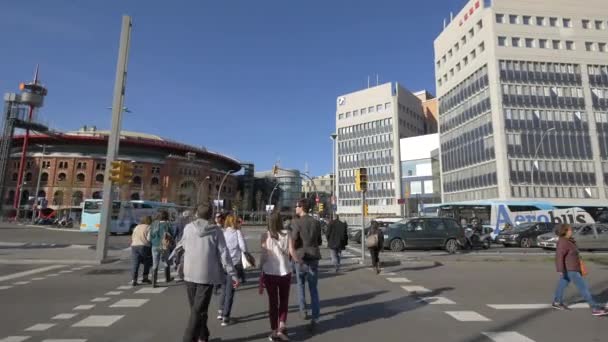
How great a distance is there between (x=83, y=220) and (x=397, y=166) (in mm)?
68119

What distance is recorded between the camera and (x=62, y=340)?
5500mm

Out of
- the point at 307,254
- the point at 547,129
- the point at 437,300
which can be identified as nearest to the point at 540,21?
the point at 547,129

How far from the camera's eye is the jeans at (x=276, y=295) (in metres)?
5.57

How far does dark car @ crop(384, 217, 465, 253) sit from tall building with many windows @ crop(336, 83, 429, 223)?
66756mm

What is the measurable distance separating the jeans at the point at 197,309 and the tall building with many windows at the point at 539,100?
59.2 metres

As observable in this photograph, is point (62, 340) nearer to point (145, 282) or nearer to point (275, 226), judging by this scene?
point (275, 226)

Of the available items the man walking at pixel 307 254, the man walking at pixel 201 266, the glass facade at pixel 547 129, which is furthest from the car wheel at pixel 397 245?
the glass facade at pixel 547 129

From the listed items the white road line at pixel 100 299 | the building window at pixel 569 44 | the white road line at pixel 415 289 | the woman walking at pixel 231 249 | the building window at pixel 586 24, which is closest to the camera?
the woman walking at pixel 231 249

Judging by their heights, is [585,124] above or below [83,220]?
above

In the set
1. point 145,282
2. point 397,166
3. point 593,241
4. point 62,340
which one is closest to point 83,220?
point 145,282

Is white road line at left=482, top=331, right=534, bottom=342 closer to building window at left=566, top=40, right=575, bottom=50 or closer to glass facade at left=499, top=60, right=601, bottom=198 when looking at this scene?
glass facade at left=499, top=60, right=601, bottom=198

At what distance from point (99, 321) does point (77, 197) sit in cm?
8814

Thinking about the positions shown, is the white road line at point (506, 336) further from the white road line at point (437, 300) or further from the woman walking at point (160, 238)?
the woman walking at point (160, 238)

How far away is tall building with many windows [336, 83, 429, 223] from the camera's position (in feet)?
295
